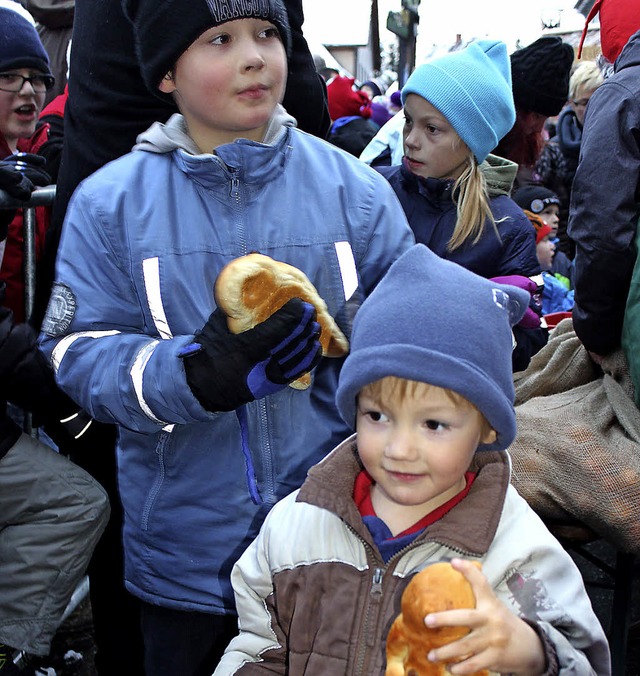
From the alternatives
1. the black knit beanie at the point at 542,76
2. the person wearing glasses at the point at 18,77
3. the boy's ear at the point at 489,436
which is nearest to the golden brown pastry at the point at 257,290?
the boy's ear at the point at 489,436

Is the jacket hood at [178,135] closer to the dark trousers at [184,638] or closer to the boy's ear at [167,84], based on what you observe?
the boy's ear at [167,84]

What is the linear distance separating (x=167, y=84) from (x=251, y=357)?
678mm

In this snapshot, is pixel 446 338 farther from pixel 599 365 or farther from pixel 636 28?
pixel 636 28

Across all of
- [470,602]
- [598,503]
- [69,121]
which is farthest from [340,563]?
[69,121]

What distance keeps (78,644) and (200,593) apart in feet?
6.25

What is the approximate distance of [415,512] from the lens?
1.58 metres

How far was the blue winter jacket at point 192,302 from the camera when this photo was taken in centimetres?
172

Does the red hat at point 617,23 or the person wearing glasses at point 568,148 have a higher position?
the red hat at point 617,23

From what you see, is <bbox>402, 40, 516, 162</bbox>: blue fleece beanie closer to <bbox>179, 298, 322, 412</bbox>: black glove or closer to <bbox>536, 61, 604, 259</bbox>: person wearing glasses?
<bbox>179, 298, 322, 412</bbox>: black glove

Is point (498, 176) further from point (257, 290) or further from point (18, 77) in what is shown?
point (18, 77)

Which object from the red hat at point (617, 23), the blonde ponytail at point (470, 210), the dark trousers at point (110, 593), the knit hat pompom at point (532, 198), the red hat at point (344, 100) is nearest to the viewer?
the dark trousers at point (110, 593)

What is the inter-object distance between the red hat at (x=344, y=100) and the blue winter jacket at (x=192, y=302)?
5.10 metres

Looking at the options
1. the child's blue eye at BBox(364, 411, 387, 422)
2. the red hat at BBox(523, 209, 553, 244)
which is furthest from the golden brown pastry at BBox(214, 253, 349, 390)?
the red hat at BBox(523, 209, 553, 244)

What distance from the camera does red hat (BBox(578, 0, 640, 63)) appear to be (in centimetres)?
316
